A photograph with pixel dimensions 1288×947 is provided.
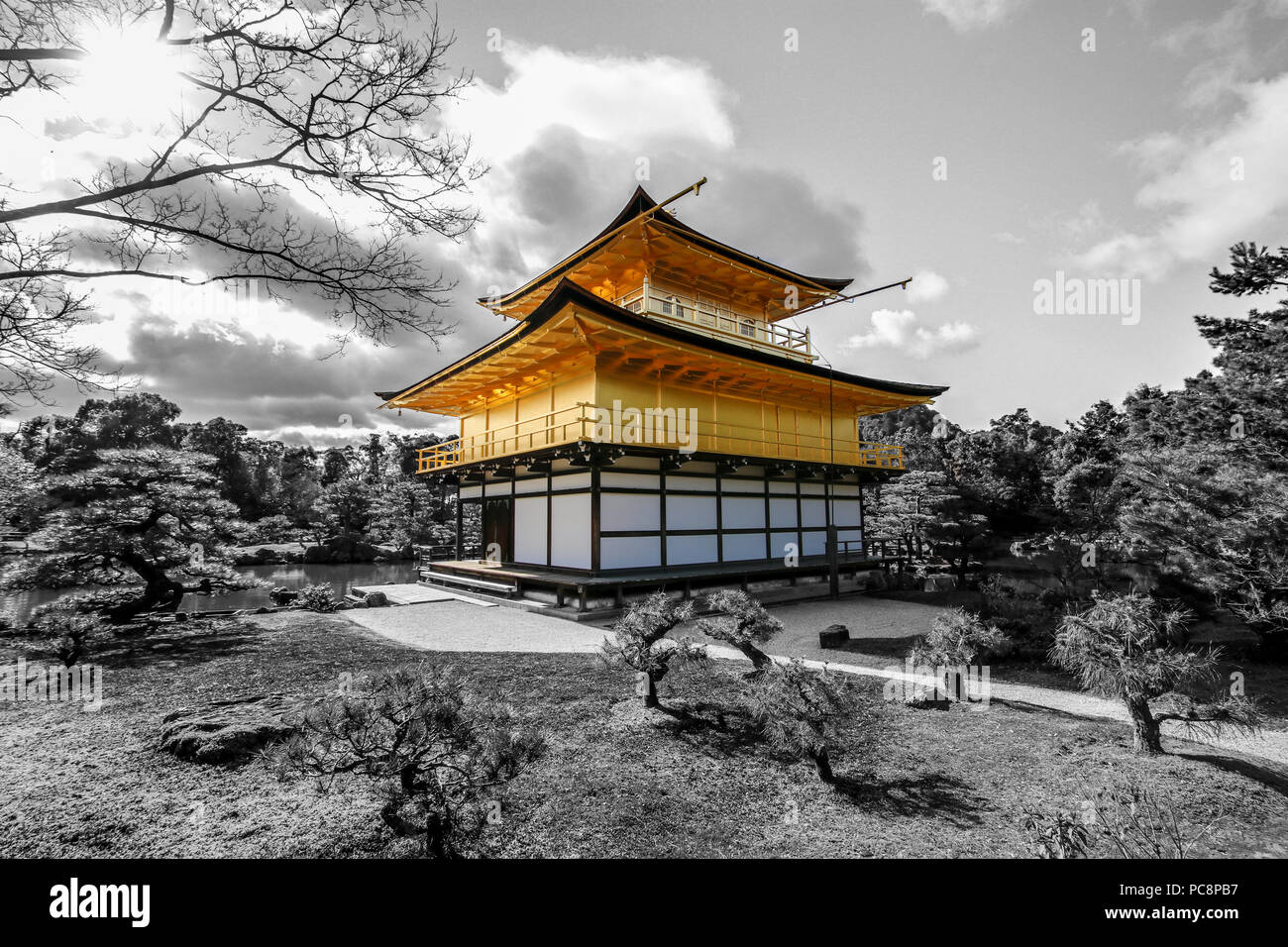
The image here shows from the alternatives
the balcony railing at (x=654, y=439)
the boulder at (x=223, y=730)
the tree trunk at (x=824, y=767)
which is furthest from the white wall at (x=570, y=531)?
the tree trunk at (x=824, y=767)

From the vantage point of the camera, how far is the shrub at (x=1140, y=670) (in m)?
4.96

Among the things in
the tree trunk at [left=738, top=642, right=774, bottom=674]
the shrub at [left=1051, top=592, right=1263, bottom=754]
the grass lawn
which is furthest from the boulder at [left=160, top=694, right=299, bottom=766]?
the shrub at [left=1051, top=592, right=1263, bottom=754]

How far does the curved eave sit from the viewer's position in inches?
472

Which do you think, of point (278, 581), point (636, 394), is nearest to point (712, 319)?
point (636, 394)

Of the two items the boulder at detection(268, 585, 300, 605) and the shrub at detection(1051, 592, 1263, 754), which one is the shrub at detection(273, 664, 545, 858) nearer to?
the shrub at detection(1051, 592, 1263, 754)

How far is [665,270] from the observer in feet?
58.8

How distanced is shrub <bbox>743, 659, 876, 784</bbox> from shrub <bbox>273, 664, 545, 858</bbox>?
7.84ft

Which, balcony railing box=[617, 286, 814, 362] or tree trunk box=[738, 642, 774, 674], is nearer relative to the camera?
tree trunk box=[738, 642, 774, 674]

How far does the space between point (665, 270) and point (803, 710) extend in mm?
16065

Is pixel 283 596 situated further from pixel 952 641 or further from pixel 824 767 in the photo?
pixel 952 641

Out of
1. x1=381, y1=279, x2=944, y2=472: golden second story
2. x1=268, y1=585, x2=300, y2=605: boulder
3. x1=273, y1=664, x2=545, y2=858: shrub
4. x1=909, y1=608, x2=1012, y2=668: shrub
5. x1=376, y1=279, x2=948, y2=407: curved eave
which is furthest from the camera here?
x1=268, y1=585, x2=300, y2=605: boulder

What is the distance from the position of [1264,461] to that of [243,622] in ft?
67.4

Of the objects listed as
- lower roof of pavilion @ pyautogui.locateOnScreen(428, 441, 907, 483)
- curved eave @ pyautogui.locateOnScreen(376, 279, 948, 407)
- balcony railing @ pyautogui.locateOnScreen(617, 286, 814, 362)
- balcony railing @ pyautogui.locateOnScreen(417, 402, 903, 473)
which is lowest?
lower roof of pavilion @ pyautogui.locateOnScreen(428, 441, 907, 483)
